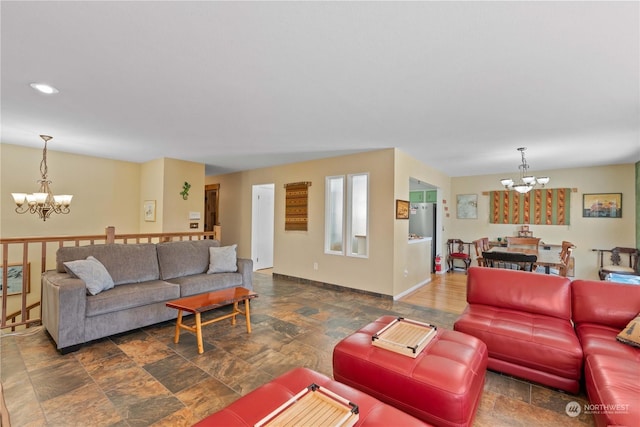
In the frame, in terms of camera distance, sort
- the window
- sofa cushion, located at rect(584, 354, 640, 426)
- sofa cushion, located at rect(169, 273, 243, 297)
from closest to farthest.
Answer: sofa cushion, located at rect(584, 354, 640, 426) < sofa cushion, located at rect(169, 273, 243, 297) < the window

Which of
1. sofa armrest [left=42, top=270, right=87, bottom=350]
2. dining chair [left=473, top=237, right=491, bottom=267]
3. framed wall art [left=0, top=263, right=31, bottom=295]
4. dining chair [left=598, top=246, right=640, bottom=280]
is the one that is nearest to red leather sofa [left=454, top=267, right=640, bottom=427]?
dining chair [left=473, top=237, right=491, bottom=267]

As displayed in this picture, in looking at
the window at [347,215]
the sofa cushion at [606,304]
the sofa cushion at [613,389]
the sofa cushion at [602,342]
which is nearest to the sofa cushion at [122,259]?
the window at [347,215]

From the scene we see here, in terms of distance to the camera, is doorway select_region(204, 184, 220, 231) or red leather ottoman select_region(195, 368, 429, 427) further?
doorway select_region(204, 184, 220, 231)

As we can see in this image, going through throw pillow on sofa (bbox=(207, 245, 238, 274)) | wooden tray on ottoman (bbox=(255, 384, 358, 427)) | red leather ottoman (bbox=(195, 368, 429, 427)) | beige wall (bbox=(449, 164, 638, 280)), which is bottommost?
red leather ottoman (bbox=(195, 368, 429, 427))

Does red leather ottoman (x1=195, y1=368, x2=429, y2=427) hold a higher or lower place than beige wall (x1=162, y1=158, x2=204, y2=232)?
lower

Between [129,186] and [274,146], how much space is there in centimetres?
357

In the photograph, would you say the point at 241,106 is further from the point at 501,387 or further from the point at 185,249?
the point at 501,387

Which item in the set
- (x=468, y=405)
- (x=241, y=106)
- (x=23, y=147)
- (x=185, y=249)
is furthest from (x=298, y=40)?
(x=23, y=147)

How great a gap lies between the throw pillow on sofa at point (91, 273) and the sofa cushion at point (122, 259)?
0.60ft

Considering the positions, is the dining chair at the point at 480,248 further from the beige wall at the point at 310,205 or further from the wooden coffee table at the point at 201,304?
the wooden coffee table at the point at 201,304

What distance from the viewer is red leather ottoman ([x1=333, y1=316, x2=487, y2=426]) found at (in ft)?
4.88

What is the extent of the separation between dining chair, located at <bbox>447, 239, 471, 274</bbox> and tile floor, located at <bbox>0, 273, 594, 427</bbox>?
381 cm

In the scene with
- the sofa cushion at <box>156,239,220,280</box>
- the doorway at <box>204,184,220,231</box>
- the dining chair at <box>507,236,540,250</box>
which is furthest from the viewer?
the doorway at <box>204,184,220,231</box>

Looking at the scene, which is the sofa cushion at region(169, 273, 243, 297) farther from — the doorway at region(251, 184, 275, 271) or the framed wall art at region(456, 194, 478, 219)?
the framed wall art at region(456, 194, 478, 219)
